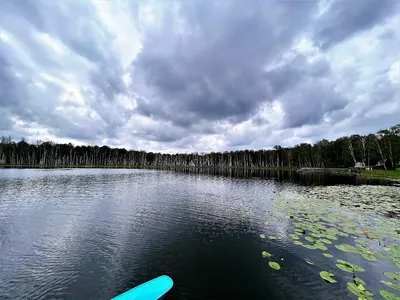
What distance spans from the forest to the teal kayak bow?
8279cm

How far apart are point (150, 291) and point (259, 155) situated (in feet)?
510

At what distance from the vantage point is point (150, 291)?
6.08 metres

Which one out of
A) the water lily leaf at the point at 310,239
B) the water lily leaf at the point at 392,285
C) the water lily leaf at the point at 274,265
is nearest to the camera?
the water lily leaf at the point at 392,285

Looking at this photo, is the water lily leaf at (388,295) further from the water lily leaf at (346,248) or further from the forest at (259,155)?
the forest at (259,155)

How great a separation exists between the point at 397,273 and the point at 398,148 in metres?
81.7

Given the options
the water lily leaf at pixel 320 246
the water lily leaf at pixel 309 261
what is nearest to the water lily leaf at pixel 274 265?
the water lily leaf at pixel 309 261

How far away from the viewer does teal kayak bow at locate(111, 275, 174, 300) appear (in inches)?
228

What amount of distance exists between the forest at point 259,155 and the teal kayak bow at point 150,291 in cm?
8279

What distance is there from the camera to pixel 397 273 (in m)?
7.36

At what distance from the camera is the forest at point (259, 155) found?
74.5 metres

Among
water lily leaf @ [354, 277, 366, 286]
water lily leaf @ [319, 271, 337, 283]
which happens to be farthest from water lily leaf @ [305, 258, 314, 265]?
water lily leaf @ [354, 277, 366, 286]

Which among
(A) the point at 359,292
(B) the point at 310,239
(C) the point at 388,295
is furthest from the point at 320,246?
(C) the point at 388,295

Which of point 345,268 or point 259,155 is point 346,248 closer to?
point 345,268

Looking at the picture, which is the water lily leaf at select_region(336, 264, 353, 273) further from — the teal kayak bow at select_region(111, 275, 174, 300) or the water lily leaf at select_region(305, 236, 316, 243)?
the teal kayak bow at select_region(111, 275, 174, 300)
